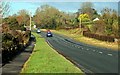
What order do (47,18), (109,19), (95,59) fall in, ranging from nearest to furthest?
(95,59) → (109,19) → (47,18)

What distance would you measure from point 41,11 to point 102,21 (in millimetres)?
115968

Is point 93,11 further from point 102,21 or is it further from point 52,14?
point 102,21

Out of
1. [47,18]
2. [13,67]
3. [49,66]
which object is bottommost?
[13,67]

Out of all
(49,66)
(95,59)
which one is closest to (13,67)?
(49,66)

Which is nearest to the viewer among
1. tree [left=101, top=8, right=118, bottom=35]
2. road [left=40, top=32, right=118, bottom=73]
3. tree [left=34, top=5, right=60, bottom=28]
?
road [left=40, top=32, right=118, bottom=73]

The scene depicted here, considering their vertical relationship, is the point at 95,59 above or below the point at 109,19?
below

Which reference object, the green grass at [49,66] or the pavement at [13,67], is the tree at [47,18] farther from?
the green grass at [49,66]

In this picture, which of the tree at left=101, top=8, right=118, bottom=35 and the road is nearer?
the road

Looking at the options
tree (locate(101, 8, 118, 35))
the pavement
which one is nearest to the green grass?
the pavement

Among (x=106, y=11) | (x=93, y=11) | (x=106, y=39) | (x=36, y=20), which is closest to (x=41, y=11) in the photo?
(x=36, y=20)

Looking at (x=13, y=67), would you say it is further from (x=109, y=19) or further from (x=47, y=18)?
(x=47, y=18)

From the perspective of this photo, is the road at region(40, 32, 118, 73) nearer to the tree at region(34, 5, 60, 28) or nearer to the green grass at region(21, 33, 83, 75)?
the green grass at region(21, 33, 83, 75)

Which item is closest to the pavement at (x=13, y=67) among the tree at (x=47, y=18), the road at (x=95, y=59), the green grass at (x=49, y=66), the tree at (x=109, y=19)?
the green grass at (x=49, y=66)

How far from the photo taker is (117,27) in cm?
6088
